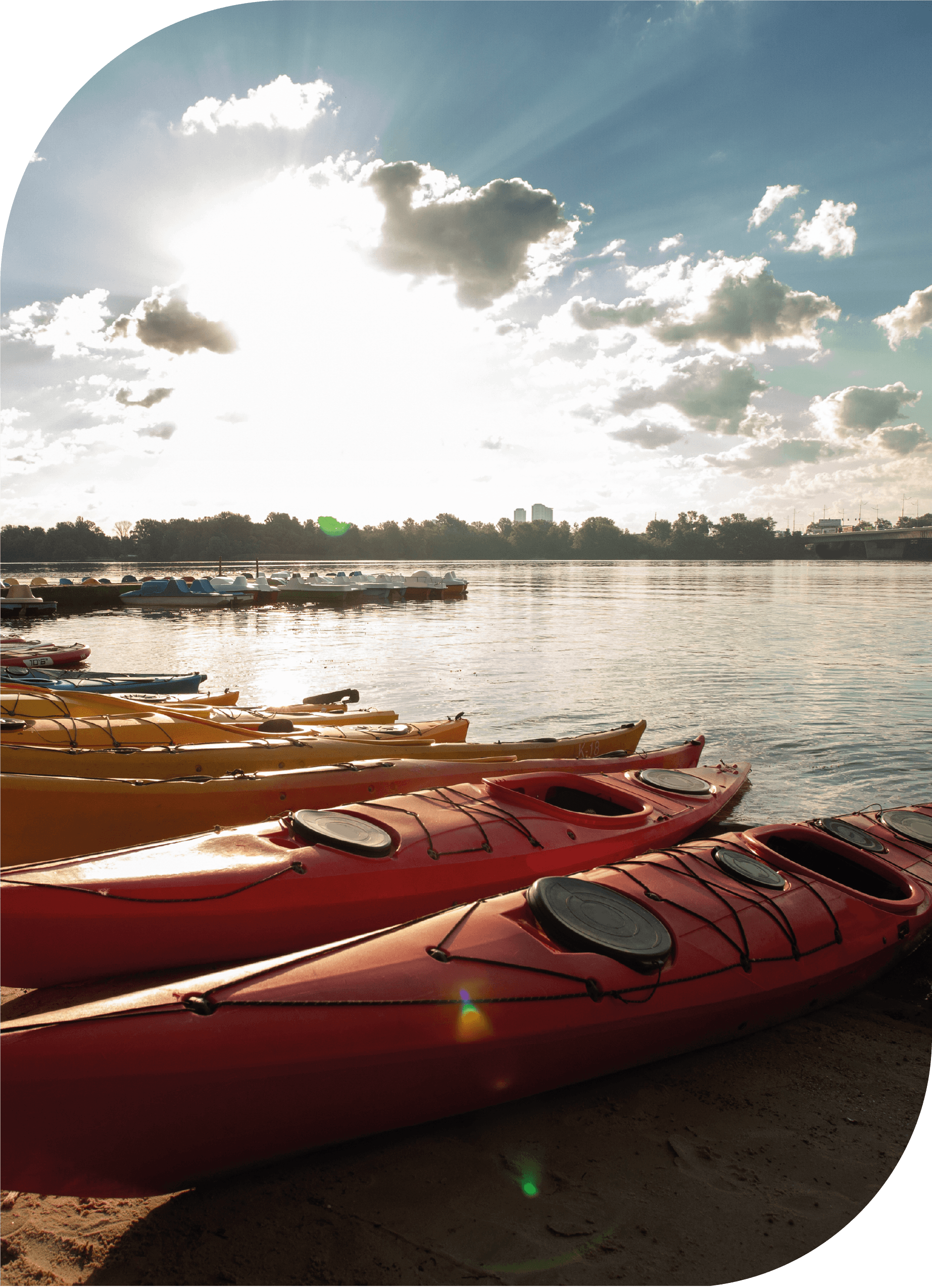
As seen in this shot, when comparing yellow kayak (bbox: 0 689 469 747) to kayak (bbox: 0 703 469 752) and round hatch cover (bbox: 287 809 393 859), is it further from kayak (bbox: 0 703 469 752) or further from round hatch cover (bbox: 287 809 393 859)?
round hatch cover (bbox: 287 809 393 859)

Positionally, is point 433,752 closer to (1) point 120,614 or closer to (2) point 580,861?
(2) point 580,861

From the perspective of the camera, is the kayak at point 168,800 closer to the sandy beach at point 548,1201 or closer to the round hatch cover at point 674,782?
the round hatch cover at point 674,782

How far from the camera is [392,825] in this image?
4.47 meters

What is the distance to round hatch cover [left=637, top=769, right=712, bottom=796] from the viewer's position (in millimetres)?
6242

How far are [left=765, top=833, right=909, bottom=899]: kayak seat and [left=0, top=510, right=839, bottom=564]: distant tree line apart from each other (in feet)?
133

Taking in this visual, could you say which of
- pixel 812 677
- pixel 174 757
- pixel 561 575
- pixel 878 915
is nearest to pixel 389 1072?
pixel 878 915

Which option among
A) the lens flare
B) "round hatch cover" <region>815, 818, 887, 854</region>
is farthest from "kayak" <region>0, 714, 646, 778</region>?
the lens flare

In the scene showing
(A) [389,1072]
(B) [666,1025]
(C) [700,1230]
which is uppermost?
(A) [389,1072]

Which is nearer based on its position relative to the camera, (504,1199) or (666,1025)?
(504,1199)

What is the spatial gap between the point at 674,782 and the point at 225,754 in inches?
164

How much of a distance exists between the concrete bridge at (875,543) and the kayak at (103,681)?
26.6m

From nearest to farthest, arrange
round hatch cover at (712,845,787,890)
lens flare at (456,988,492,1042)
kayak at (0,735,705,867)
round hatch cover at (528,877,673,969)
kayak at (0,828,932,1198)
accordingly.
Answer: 1. kayak at (0,828,932,1198)
2. lens flare at (456,988,492,1042)
3. round hatch cover at (528,877,673,969)
4. round hatch cover at (712,845,787,890)
5. kayak at (0,735,705,867)

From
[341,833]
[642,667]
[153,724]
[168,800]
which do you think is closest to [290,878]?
[341,833]

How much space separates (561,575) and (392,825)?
6357cm
